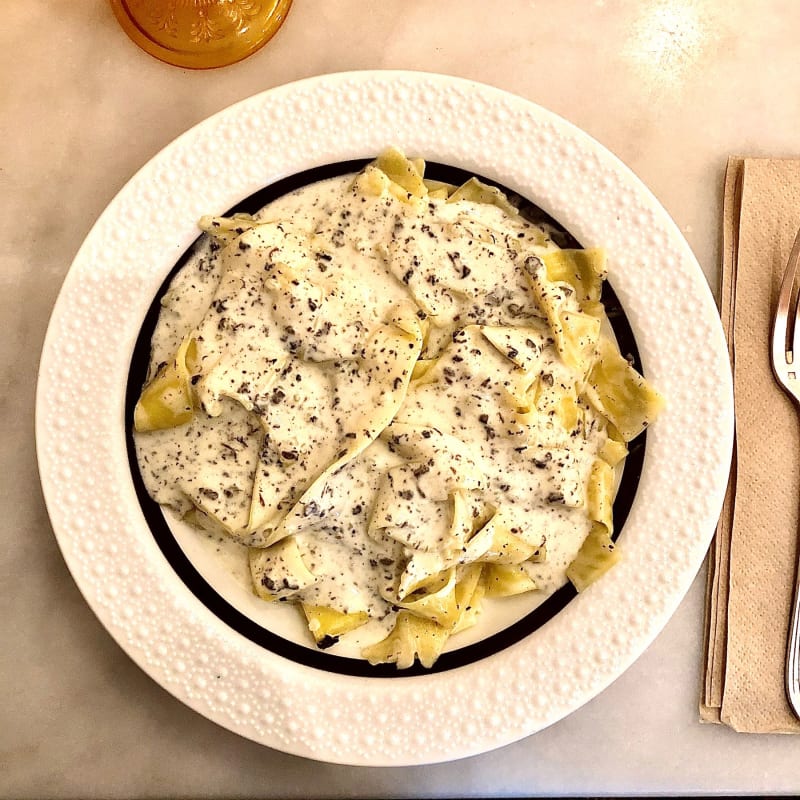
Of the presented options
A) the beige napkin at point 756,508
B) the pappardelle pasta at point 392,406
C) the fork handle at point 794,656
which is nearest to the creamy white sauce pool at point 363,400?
the pappardelle pasta at point 392,406

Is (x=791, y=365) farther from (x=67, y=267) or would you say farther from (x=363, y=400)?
(x=67, y=267)

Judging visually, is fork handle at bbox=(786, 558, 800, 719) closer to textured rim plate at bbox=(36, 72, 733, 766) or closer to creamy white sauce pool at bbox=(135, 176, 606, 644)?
textured rim plate at bbox=(36, 72, 733, 766)

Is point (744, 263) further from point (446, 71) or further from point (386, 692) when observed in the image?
point (386, 692)

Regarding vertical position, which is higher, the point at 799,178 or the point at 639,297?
the point at 799,178

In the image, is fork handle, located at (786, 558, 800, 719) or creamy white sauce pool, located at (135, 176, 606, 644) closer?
creamy white sauce pool, located at (135, 176, 606, 644)

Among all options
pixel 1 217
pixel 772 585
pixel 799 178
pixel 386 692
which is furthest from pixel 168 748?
pixel 799 178

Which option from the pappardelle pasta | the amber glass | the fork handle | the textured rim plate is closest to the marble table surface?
the amber glass

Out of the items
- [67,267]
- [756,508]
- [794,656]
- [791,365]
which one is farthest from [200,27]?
[794,656]
